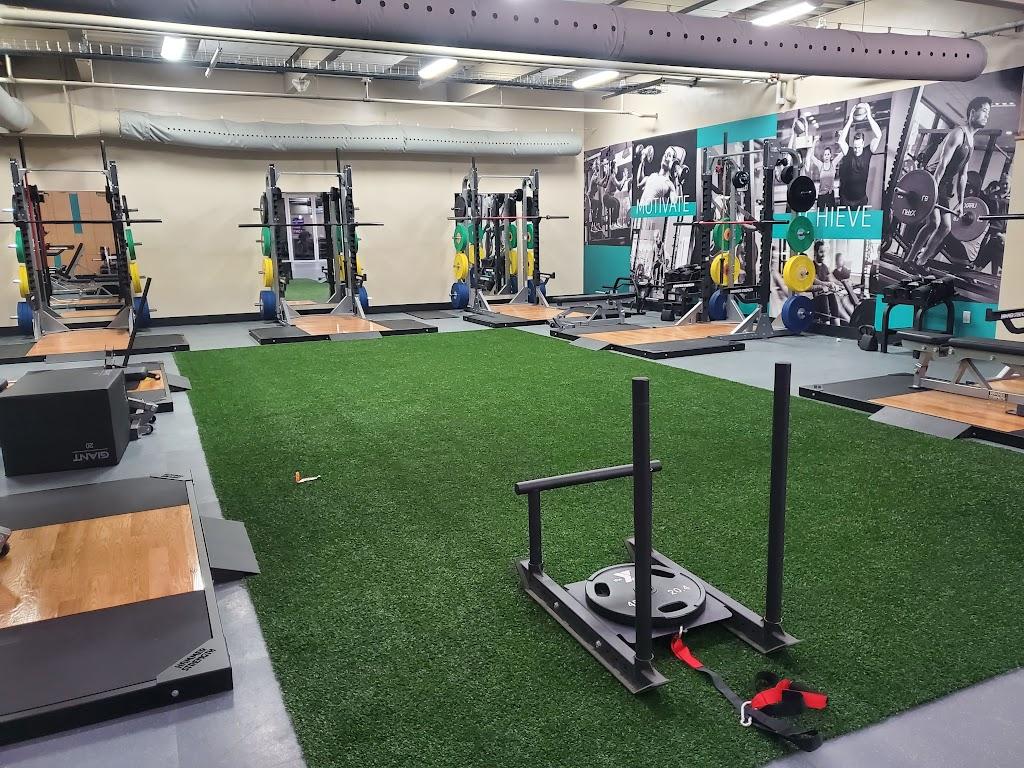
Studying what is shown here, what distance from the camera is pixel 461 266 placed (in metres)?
10.7

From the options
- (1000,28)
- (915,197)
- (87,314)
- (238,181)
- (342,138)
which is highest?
(1000,28)

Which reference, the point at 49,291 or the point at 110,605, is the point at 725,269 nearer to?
the point at 110,605

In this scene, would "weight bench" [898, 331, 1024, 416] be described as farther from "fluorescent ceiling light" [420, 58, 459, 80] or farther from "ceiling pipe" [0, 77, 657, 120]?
"ceiling pipe" [0, 77, 657, 120]

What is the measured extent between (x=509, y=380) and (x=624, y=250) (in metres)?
6.19

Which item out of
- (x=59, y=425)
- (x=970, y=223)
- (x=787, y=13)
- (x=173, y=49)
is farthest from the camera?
(x=173, y=49)

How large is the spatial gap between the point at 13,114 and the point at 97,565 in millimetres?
7423

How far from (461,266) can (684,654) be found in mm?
8994

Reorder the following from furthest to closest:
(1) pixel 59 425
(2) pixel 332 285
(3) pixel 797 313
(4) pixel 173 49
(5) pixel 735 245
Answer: (2) pixel 332 285 < (5) pixel 735 245 < (4) pixel 173 49 < (3) pixel 797 313 < (1) pixel 59 425

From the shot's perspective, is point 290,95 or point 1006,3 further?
point 290,95

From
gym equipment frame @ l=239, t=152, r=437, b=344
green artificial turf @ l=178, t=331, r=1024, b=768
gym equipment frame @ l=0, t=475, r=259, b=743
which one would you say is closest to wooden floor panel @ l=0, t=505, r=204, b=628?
gym equipment frame @ l=0, t=475, r=259, b=743

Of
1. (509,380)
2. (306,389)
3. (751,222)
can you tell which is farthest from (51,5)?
(751,222)

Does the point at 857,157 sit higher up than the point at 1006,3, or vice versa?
the point at 1006,3

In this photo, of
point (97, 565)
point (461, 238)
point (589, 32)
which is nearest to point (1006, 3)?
point (589, 32)

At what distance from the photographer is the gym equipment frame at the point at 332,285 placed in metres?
8.47
